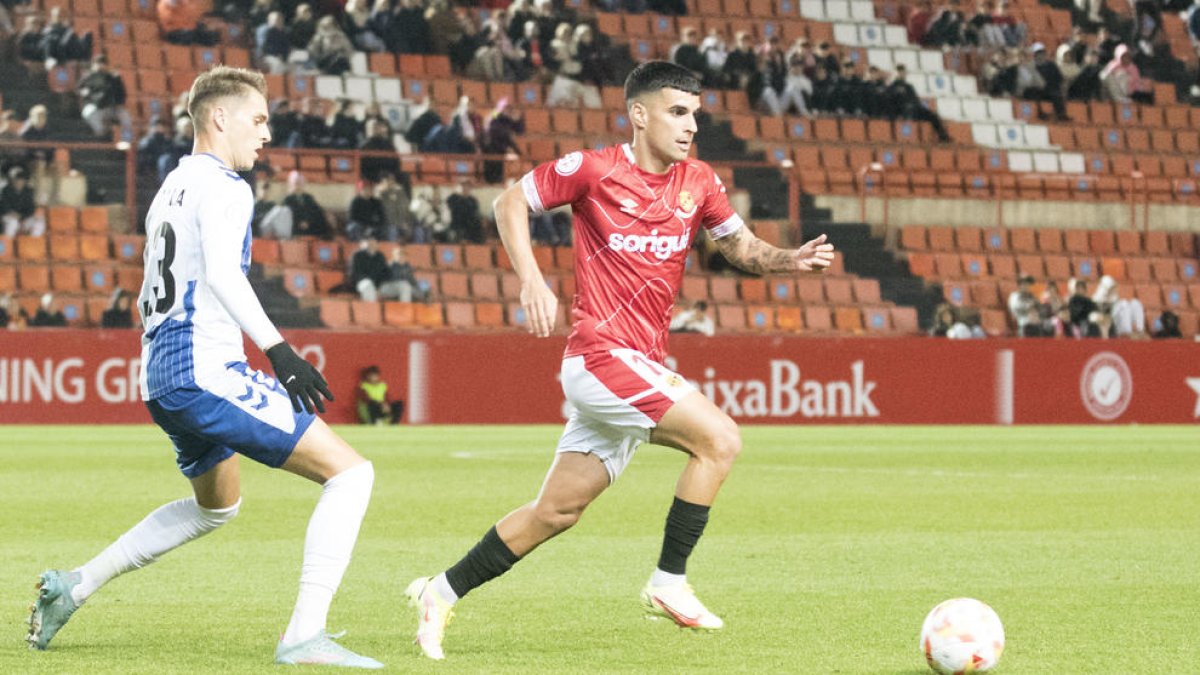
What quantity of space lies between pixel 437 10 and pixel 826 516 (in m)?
18.6

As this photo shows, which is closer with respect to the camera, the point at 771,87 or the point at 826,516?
the point at 826,516

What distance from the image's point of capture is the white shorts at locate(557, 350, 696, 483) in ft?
22.0

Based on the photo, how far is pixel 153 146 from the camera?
23969 mm

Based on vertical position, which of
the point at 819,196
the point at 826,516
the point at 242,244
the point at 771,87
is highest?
the point at 771,87

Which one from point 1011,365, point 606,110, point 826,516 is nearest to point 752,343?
point 1011,365

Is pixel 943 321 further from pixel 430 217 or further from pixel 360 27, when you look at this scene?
pixel 360 27

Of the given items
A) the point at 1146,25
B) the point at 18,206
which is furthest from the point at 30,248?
the point at 1146,25

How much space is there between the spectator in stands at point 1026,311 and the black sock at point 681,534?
20.6m

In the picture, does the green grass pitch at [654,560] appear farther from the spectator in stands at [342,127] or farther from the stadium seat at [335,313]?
the spectator in stands at [342,127]

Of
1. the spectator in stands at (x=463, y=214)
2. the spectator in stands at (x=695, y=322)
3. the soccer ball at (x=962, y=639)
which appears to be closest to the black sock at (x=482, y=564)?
the soccer ball at (x=962, y=639)

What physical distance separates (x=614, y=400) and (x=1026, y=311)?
823 inches

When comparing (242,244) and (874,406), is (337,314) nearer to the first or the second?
(874,406)

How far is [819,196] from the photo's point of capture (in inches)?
1140

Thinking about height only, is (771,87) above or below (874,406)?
above
